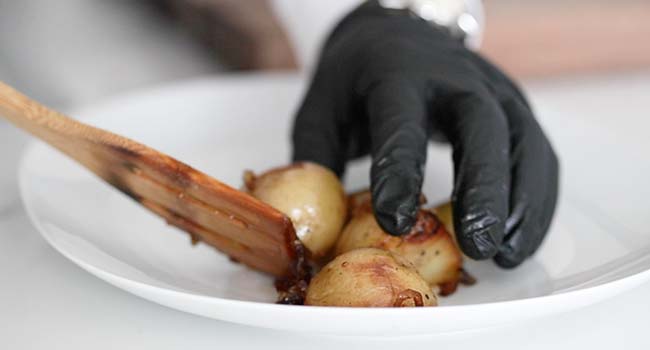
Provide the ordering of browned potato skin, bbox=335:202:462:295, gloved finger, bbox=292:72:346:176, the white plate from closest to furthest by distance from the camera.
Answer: the white plate, browned potato skin, bbox=335:202:462:295, gloved finger, bbox=292:72:346:176

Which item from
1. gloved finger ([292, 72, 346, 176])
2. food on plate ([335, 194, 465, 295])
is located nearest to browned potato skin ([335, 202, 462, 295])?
food on plate ([335, 194, 465, 295])

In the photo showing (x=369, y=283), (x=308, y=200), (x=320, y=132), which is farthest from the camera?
(x=320, y=132)

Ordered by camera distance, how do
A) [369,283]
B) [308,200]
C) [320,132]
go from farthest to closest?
[320,132], [308,200], [369,283]

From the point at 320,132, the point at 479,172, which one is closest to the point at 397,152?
the point at 479,172

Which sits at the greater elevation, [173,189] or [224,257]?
[173,189]

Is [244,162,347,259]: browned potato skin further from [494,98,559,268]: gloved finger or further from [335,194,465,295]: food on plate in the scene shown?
[494,98,559,268]: gloved finger

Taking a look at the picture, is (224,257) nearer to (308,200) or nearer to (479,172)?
(308,200)

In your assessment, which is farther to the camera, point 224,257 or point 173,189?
point 224,257

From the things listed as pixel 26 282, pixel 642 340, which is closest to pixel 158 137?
pixel 26 282
